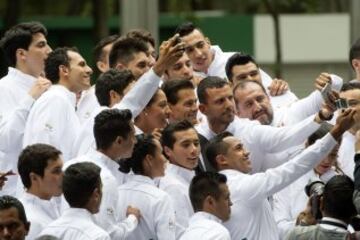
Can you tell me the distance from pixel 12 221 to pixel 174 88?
256 centimetres

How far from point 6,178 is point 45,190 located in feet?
2.25

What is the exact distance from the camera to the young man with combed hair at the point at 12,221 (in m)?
13.0

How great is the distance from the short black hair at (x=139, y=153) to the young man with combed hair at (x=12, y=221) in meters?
1.32

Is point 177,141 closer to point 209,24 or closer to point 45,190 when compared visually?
point 45,190

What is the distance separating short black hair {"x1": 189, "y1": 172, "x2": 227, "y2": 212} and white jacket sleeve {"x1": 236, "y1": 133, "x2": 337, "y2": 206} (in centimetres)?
44

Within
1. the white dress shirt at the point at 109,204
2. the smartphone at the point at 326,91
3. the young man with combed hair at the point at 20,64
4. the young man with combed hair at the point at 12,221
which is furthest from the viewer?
the young man with combed hair at the point at 20,64

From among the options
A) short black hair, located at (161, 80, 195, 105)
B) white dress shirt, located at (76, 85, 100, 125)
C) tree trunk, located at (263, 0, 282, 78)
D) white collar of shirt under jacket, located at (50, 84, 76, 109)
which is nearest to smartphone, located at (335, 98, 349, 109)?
short black hair, located at (161, 80, 195, 105)

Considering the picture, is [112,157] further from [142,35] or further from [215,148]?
[142,35]

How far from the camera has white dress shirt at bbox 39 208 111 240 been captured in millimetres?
13148

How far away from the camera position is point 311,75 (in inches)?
1538

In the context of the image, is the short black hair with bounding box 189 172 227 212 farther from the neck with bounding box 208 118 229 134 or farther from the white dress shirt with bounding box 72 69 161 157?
the neck with bounding box 208 118 229 134

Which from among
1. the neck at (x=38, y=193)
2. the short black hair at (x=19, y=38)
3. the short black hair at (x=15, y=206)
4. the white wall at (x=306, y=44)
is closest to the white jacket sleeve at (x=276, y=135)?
the short black hair at (x=19, y=38)

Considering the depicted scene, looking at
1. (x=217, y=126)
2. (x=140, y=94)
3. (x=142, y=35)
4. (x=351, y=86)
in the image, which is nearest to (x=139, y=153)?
(x=140, y=94)

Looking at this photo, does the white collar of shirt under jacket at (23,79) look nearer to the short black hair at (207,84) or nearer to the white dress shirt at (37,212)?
the short black hair at (207,84)
